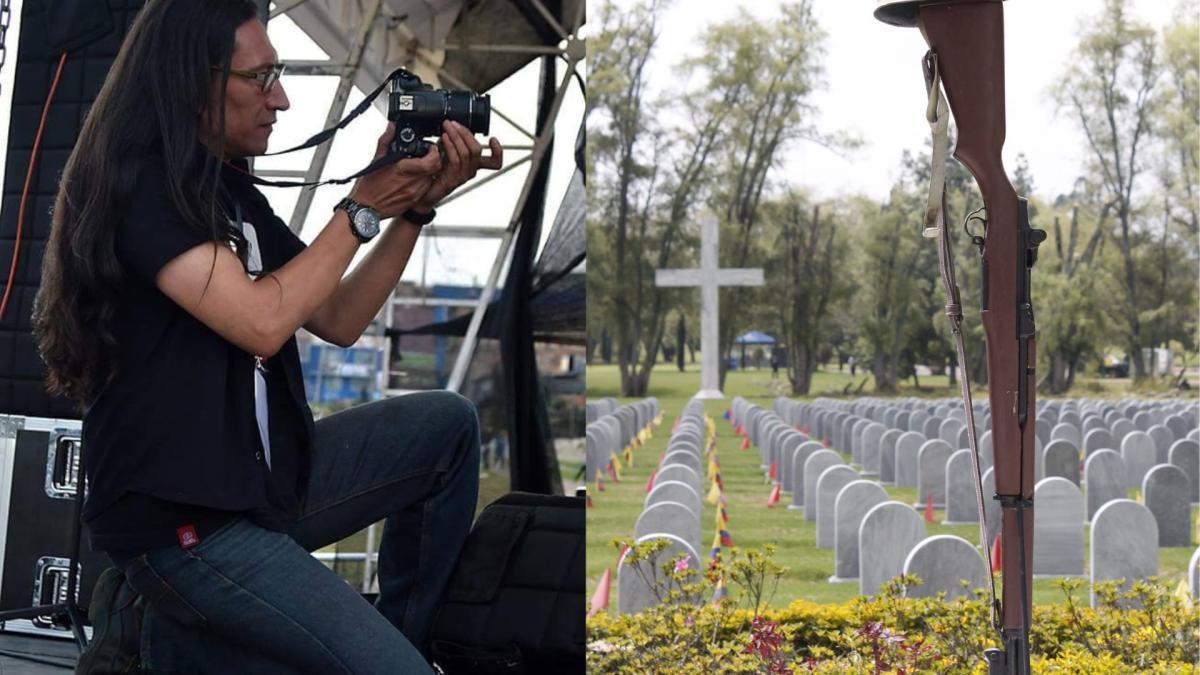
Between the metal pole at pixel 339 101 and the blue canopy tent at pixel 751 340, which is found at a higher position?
the metal pole at pixel 339 101

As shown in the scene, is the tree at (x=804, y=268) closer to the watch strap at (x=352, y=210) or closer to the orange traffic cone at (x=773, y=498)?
the orange traffic cone at (x=773, y=498)

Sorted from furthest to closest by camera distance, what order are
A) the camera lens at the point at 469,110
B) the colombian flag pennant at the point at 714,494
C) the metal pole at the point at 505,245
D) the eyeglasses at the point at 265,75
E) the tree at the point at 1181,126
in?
the tree at the point at 1181,126 < the colombian flag pennant at the point at 714,494 < the metal pole at the point at 505,245 < the camera lens at the point at 469,110 < the eyeglasses at the point at 265,75

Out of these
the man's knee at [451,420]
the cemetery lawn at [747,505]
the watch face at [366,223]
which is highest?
the watch face at [366,223]

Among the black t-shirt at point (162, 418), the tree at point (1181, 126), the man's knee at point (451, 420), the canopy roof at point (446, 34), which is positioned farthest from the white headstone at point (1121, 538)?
the tree at point (1181, 126)

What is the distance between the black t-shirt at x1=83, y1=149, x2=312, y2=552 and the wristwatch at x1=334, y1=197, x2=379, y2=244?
0.14m

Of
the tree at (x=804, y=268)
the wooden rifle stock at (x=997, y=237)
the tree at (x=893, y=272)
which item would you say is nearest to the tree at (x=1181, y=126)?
the tree at (x=893, y=272)

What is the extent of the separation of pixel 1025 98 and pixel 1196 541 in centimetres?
354

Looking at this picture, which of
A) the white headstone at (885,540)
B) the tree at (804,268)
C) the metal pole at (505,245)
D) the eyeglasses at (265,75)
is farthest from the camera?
the tree at (804,268)

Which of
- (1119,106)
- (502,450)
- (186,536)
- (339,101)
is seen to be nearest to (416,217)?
(186,536)

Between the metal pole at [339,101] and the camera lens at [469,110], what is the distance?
2.09ft

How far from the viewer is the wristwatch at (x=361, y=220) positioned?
3.89 ft

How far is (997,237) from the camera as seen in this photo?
1.31 m

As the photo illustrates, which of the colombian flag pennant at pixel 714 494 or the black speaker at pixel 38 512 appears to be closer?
the black speaker at pixel 38 512

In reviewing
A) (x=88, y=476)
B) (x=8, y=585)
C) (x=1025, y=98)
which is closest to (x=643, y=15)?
(x=1025, y=98)
